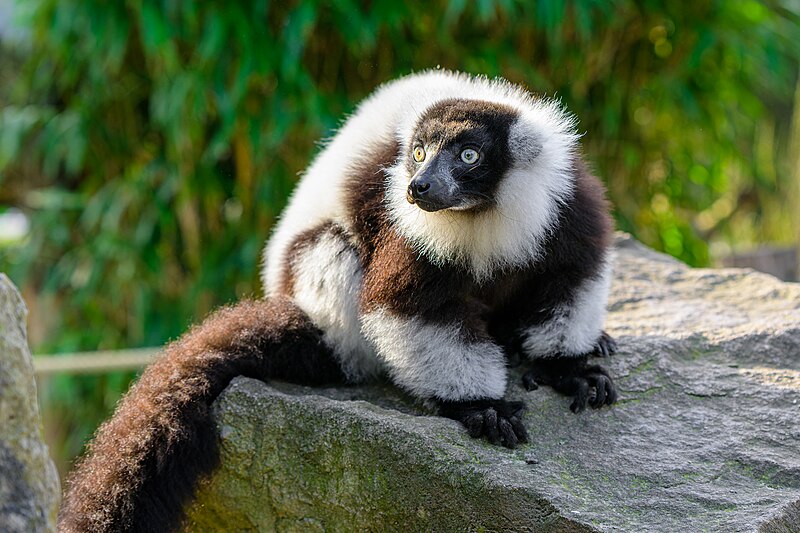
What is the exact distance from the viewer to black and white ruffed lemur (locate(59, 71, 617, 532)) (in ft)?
10.2

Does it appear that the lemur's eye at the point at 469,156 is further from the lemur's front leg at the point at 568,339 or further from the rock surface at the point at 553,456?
the rock surface at the point at 553,456

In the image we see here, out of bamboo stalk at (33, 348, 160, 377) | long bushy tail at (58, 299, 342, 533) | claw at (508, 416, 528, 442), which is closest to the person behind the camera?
long bushy tail at (58, 299, 342, 533)

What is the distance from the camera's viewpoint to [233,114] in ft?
17.9

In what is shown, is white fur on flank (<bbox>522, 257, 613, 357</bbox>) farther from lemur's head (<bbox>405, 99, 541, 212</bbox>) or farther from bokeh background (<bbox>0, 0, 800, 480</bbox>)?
bokeh background (<bbox>0, 0, 800, 480</bbox>)

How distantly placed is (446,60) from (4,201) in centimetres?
352

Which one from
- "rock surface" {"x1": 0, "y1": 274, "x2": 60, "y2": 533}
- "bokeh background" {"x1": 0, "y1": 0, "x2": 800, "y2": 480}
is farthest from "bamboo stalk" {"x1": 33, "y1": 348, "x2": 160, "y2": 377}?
"rock surface" {"x1": 0, "y1": 274, "x2": 60, "y2": 533}

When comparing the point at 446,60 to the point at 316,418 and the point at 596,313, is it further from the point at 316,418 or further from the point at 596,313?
the point at 316,418

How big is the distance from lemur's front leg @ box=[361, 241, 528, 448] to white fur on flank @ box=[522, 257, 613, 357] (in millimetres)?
270

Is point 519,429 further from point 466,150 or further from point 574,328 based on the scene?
point 466,150

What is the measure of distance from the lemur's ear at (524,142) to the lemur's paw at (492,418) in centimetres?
85

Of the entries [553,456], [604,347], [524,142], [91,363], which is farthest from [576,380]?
[91,363]

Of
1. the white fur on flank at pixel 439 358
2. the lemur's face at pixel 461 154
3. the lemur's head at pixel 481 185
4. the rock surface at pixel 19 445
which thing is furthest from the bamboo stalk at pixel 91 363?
the rock surface at pixel 19 445

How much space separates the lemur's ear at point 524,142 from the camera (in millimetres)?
3301

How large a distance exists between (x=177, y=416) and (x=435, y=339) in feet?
2.93
